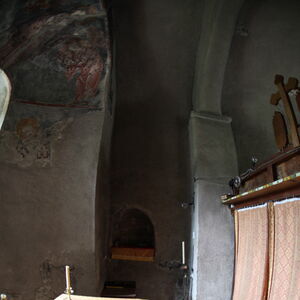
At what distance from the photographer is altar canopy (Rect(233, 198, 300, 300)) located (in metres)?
3.15

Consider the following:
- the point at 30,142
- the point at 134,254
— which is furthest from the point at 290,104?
the point at 134,254

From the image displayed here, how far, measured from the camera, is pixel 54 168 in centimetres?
572

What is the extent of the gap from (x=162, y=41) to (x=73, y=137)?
2701 mm

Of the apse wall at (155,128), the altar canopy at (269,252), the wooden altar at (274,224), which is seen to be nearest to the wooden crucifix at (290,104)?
the wooden altar at (274,224)

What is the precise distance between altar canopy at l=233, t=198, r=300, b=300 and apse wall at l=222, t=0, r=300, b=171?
225 cm

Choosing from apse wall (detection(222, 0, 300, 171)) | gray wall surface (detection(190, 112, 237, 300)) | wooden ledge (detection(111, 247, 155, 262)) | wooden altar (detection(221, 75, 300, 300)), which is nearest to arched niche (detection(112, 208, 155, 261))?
wooden ledge (detection(111, 247, 155, 262))

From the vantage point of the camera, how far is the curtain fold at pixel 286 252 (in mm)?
3082

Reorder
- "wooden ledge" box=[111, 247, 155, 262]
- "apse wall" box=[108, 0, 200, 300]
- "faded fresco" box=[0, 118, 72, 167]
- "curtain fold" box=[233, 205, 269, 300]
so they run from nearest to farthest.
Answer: "curtain fold" box=[233, 205, 269, 300], "faded fresco" box=[0, 118, 72, 167], "apse wall" box=[108, 0, 200, 300], "wooden ledge" box=[111, 247, 155, 262]

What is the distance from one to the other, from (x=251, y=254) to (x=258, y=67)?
381cm

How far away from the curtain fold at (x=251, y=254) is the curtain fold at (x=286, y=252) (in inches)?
10.4

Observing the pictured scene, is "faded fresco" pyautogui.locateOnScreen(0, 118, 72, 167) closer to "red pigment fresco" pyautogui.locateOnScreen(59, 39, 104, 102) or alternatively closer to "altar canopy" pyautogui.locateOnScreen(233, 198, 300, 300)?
"red pigment fresco" pyautogui.locateOnScreen(59, 39, 104, 102)

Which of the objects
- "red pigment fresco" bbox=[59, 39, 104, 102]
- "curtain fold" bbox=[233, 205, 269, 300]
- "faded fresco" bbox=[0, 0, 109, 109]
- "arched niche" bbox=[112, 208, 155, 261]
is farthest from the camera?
"arched niche" bbox=[112, 208, 155, 261]

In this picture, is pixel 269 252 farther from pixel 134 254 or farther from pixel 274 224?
pixel 134 254

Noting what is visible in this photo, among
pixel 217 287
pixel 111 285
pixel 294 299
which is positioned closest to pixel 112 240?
pixel 111 285
